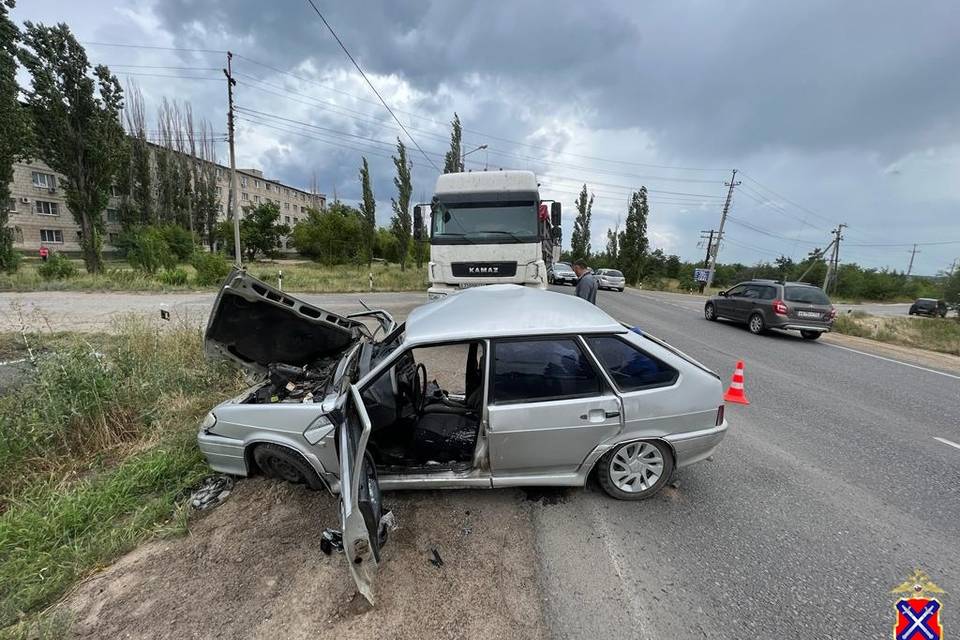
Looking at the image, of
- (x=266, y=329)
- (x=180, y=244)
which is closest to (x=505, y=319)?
(x=266, y=329)

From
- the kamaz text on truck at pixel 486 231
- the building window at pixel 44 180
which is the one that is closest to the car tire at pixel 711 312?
the kamaz text on truck at pixel 486 231

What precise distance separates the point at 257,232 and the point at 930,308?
59890mm

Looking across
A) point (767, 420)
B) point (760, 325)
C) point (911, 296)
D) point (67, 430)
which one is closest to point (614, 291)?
point (760, 325)

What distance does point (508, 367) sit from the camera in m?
2.58

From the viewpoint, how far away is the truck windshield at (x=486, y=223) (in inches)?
299

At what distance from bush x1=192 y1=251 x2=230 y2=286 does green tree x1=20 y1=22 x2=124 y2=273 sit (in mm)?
4784

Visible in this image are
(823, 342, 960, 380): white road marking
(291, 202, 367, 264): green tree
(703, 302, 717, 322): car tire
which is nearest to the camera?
(823, 342, 960, 380): white road marking

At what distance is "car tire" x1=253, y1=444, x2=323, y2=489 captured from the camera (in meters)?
2.66

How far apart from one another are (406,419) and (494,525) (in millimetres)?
1090

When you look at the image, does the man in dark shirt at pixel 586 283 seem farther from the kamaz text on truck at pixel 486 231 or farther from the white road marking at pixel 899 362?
the white road marking at pixel 899 362

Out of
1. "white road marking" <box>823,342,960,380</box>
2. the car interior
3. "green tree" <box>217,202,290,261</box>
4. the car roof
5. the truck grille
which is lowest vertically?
"white road marking" <box>823,342,960,380</box>

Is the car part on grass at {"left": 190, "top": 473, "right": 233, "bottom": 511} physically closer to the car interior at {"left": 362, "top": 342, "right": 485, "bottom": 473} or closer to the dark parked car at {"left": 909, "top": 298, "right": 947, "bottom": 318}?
the car interior at {"left": 362, "top": 342, "right": 485, "bottom": 473}

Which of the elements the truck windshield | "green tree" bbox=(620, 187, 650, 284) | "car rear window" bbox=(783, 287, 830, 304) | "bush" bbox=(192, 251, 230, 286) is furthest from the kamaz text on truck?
"green tree" bbox=(620, 187, 650, 284)

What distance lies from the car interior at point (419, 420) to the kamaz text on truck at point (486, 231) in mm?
4122
